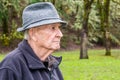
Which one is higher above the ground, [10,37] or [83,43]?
[83,43]

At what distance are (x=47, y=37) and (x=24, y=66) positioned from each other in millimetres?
351

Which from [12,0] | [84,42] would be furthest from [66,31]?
[84,42]

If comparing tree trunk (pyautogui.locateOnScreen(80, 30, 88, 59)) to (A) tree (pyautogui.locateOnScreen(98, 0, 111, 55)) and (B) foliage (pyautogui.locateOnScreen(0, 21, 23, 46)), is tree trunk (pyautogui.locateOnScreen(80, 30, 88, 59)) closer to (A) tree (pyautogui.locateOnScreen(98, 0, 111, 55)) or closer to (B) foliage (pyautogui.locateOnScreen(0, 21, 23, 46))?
(A) tree (pyautogui.locateOnScreen(98, 0, 111, 55))

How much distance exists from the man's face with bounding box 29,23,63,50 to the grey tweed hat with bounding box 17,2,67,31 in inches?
2.6

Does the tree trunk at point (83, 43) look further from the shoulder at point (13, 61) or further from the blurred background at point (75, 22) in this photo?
the shoulder at point (13, 61)

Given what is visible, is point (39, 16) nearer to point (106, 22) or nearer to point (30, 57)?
point (30, 57)

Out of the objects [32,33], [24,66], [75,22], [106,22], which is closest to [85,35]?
[106,22]

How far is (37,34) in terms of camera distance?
3.42 meters

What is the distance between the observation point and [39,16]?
11.1 ft

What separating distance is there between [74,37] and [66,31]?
125 cm

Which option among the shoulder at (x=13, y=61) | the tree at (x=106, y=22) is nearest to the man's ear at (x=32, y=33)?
the shoulder at (x=13, y=61)

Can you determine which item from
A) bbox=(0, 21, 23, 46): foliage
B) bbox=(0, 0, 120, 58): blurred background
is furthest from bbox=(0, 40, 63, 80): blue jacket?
bbox=(0, 21, 23, 46): foliage

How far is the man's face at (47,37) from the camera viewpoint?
339cm

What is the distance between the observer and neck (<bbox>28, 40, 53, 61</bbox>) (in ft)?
11.1
